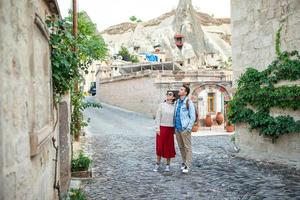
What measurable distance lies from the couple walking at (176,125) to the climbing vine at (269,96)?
2.07 metres

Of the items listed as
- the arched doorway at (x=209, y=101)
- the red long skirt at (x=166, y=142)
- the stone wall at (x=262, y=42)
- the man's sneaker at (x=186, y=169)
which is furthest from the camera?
the arched doorway at (x=209, y=101)

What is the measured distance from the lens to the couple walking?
25.1 feet

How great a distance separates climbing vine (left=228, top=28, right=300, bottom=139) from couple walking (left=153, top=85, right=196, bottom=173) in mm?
2070

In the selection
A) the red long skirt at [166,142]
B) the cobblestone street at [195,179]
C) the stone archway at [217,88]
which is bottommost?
the cobblestone street at [195,179]

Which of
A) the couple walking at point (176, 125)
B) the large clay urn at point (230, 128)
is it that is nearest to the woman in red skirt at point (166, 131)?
the couple walking at point (176, 125)

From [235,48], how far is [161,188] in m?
5.48

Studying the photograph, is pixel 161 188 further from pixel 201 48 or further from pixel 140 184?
pixel 201 48

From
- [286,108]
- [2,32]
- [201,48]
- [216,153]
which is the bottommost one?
[216,153]

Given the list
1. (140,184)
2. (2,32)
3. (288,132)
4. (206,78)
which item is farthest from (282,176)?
(206,78)

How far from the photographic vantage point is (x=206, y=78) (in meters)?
27.4

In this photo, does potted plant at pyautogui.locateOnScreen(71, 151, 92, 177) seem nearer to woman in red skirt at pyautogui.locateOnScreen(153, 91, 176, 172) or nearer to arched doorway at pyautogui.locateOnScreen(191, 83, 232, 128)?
woman in red skirt at pyautogui.locateOnScreen(153, 91, 176, 172)

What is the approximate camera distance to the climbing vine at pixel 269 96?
7.99 m

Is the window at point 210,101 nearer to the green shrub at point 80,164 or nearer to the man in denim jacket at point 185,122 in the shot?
the man in denim jacket at point 185,122

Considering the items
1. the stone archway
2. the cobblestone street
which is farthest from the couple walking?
the stone archway
